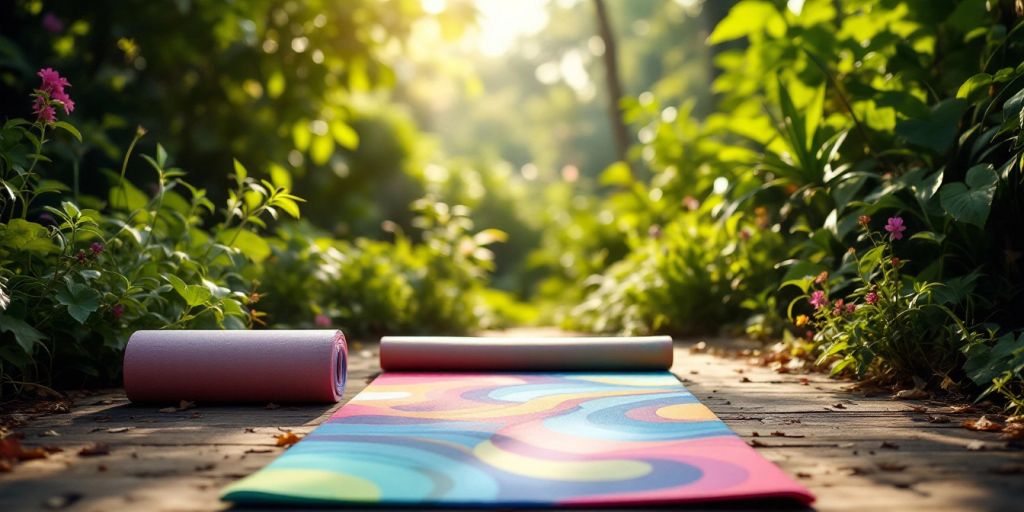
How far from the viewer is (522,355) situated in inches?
127

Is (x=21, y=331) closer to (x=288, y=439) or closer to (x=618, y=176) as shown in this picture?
(x=288, y=439)

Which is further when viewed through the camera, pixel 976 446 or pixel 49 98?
pixel 49 98

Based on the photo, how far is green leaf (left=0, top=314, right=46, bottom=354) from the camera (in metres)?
2.44

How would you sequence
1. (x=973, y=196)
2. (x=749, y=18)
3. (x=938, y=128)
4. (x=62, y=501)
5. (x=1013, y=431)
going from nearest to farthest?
(x=62, y=501)
(x=1013, y=431)
(x=973, y=196)
(x=938, y=128)
(x=749, y=18)

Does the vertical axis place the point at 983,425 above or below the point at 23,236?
below

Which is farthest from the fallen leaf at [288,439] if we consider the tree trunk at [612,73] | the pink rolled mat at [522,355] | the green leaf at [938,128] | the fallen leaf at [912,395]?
the tree trunk at [612,73]

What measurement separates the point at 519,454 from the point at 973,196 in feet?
6.24

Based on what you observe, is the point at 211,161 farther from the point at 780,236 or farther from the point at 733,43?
the point at 733,43

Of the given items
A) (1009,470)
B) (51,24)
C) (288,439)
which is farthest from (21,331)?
(51,24)

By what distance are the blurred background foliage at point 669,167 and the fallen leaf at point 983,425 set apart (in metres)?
0.10

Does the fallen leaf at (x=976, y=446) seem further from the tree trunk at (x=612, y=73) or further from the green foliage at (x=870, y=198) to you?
the tree trunk at (x=612, y=73)

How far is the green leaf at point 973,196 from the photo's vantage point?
266 cm

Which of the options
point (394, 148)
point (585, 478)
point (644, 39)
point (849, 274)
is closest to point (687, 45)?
point (644, 39)

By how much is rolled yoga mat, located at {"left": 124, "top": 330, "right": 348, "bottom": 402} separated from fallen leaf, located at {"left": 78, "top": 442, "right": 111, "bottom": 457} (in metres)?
0.59
